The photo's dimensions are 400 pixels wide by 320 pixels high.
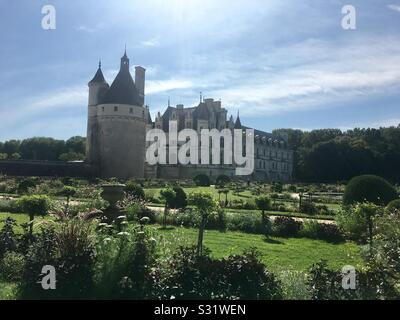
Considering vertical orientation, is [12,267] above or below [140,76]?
below

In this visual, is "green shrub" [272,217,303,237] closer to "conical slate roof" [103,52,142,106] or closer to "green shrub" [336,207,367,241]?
"green shrub" [336,207,367,241]

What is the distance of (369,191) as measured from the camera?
1528 cm

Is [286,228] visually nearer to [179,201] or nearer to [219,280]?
[179,201]

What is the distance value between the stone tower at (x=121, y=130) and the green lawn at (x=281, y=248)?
30.0 meters

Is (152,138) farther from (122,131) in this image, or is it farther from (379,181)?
(379,181)

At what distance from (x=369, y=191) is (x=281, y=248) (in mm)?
6408

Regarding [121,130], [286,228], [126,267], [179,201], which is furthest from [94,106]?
[126,267]

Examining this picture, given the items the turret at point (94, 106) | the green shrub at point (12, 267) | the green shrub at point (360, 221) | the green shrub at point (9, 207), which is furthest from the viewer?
the turret at point (94, 106)

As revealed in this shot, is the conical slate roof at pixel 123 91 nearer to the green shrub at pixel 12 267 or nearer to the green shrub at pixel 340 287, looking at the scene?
the green shrub at pixel 12 267

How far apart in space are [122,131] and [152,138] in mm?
11665

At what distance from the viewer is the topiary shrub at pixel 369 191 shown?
1510 centimetres

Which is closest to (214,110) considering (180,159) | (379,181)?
(180,159)

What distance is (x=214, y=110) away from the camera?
54969mm

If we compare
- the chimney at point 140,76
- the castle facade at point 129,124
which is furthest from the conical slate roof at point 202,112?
the chimney at point 140,76
